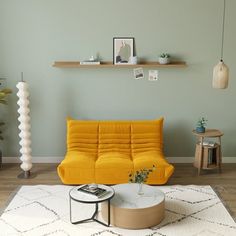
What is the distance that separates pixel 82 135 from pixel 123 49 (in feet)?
4.65

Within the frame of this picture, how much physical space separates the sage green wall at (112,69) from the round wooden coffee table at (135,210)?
2045mm

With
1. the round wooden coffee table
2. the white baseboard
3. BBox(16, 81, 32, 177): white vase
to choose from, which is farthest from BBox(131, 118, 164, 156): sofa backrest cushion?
BBox(16, 81, 32, 177): white vase

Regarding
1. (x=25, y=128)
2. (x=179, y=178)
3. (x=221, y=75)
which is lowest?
(x=179, y=178)

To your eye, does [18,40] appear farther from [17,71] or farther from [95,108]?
[95,108]

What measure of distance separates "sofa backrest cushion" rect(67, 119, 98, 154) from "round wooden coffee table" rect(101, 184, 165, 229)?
56.8 inches

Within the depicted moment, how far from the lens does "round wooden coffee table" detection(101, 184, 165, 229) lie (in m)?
3.78

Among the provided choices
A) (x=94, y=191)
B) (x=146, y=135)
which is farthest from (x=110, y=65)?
(x=94, y=191)

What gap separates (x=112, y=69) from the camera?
18.8 ft

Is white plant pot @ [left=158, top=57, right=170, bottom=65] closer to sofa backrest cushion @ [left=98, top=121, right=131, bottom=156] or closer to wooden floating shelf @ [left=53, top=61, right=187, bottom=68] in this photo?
wooden floating shelf @ [left=53, top=61, right=187, bottom=68]

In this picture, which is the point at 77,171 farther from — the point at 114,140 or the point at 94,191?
the point at 94,191

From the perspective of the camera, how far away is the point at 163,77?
5.73m

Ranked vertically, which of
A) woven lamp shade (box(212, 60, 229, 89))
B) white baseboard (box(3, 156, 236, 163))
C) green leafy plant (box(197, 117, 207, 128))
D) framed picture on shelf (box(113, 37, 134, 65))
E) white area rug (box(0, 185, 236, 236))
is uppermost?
framed picture on shelf (box(113, 37, 134, 65))

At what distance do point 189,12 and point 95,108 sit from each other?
199 centimetres

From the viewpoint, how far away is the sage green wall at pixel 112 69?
5547 mm
